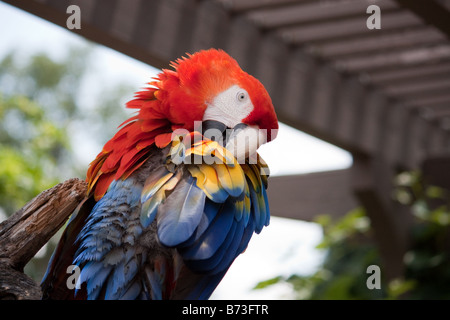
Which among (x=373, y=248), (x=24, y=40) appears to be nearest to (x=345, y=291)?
(x=373, y=248)

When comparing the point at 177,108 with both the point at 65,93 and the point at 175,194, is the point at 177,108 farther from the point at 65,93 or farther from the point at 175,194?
the point at 65,93

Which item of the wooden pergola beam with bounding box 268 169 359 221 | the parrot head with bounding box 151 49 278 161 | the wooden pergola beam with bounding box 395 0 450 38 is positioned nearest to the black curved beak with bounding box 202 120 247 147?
the parrot head with bounding box 151 49 278 161

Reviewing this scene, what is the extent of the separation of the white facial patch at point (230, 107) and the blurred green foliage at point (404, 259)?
1902 mm

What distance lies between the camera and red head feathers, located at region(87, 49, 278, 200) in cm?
76

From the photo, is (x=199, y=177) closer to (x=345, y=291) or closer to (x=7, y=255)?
(x=7, y=255)

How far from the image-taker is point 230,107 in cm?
80

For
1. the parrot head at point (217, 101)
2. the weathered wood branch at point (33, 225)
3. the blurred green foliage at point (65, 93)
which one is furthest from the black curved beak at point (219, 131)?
the blurred green foliage at point (65, 93)

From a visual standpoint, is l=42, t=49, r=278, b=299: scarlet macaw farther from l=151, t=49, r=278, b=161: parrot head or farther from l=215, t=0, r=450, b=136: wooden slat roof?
l=215, t=0, r=450, b=136: wooden slat roof

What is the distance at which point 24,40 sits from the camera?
22.2 ft

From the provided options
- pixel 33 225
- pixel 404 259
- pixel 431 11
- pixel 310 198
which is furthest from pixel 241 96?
pixel 310 198

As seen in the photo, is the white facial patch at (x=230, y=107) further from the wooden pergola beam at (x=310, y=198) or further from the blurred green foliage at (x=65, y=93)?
the blurred green foliage at (x=65, y=93)

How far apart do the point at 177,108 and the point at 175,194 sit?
0.17 meters
